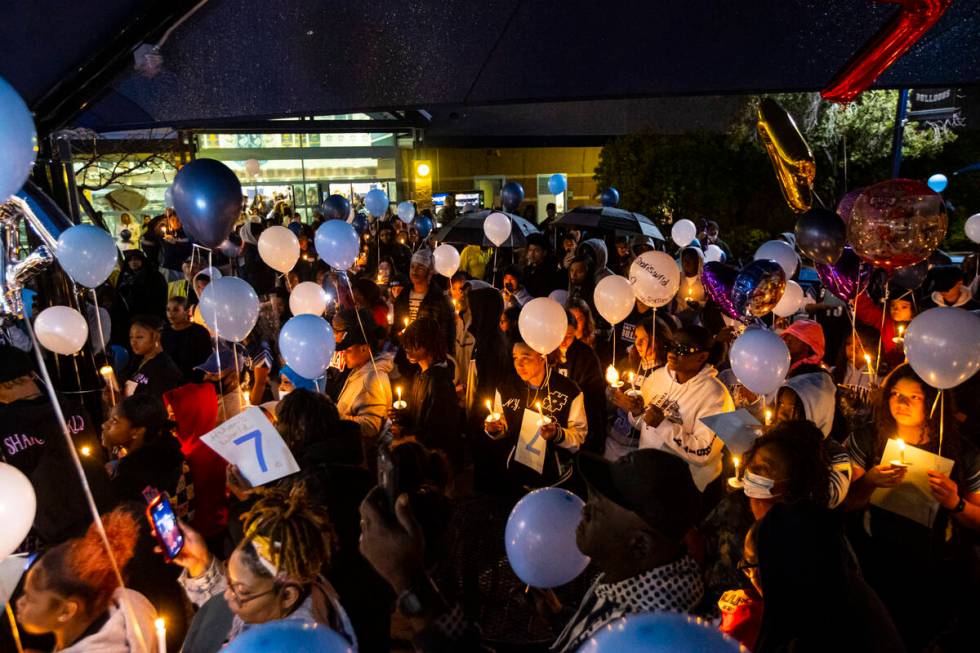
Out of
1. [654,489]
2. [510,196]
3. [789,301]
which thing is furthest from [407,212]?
[654,489]

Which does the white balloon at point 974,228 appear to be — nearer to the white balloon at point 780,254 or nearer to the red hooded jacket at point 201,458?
the white balloon at point 780,254

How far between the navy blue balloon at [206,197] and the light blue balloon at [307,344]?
73 centimetres

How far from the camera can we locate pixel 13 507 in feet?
6.23

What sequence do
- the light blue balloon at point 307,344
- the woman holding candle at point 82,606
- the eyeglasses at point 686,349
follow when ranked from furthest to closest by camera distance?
the light blue balloon at point 307,344, the eyeglasses at point 686,349, the woman holding candle at point 82,606

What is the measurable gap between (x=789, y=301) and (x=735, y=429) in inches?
108

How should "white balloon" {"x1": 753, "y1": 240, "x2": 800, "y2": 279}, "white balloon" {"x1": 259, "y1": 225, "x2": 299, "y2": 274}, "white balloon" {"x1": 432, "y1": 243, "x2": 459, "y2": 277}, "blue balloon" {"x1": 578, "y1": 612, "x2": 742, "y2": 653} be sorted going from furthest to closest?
"white balloon" {"x1": 432, "y1": 243, "x2": 459, "y2": 277}, "white balloon" {"x1": 259, "y1": 225, "x2": 299, "y2": 274}, "white balloon" {"x1": 753, "y1": 240, "x2": 800, "y2": 279}, "blue balloon" {"x1": 578, "y1": 612, "x2": 742, "y2": 653}

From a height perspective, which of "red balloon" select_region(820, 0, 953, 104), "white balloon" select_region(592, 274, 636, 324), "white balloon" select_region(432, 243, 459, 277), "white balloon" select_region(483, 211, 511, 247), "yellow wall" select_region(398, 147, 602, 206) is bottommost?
"white balloon" select_region(592, 274, 636, 324)

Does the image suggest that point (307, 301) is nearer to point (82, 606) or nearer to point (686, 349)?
point (686, 349)

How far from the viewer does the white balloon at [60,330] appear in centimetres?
413

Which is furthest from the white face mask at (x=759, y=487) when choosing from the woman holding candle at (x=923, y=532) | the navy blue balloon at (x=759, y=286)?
the navy blue balloon at (x=759, y=286)

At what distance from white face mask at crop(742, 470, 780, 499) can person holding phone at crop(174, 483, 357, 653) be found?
156 cm

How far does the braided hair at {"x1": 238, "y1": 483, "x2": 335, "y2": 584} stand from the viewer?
74.5 inches

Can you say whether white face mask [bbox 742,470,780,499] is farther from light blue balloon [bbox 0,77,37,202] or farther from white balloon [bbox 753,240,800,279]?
white balloon [bbox 753,240,800,279]

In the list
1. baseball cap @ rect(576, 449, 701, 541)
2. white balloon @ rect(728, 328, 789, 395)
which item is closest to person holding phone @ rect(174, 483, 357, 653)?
baseball cap @ rect(576, 449, 701, 541)
